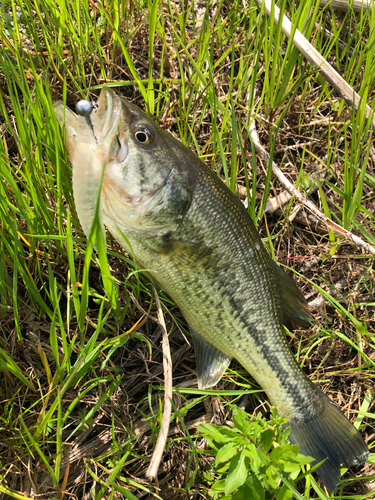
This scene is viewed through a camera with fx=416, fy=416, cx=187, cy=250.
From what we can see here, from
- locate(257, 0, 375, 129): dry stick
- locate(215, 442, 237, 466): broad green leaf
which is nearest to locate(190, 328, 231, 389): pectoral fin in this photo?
locate(215, 442, 237, 466): broad green leaf

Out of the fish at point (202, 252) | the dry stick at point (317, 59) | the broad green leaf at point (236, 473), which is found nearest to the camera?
the broad green leaf at point (236, 473)

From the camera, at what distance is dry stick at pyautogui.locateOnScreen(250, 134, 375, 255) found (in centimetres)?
328

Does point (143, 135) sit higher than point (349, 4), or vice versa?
point (349, 4)

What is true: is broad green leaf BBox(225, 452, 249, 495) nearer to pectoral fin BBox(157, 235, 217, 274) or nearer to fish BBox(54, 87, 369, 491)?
fish BBox(54, 87, 369, 491)

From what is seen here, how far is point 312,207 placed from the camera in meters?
3.44

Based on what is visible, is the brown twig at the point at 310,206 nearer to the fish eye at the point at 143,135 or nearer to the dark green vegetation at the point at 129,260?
the dark green vegetation at the point at 129,260

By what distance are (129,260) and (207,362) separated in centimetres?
92

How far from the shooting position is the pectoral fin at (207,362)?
2.90 m

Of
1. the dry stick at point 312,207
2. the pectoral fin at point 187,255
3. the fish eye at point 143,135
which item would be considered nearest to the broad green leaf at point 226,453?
the pectoral fin at point 187,255

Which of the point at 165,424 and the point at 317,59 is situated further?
the point at 317,59

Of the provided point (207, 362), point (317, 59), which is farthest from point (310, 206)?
point (207, 362)

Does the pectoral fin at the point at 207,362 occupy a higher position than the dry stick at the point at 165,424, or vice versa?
the dry stick at the point at 165,424

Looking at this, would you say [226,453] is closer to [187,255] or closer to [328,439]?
[328,439]

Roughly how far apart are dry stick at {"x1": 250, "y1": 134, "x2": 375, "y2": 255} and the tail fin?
1.25 m
